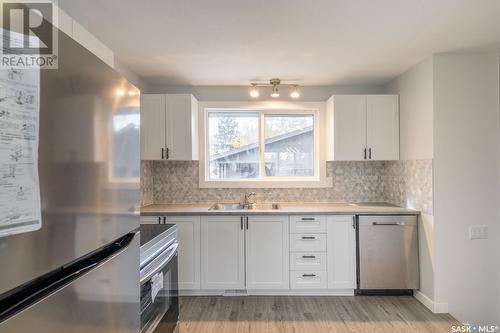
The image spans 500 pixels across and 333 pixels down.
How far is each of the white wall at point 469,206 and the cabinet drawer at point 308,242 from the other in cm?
107

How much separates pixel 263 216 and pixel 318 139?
1382mm

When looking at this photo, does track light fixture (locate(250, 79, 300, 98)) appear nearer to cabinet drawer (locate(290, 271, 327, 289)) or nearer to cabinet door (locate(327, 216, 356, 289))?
cabinet door (locate(327, 216, 356, 289))

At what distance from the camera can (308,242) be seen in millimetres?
2963

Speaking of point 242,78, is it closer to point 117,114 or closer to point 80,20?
point 80,20

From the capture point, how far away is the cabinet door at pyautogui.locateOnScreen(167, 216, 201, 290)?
292 centimetres

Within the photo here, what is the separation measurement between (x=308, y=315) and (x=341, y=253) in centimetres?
75

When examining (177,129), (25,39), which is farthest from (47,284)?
(177,129)

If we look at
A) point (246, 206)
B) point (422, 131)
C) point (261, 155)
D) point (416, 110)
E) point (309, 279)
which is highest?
point (416, 110)

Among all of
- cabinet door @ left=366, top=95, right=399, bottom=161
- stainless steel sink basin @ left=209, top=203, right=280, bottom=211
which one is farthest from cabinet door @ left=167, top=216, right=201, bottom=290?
cabinet door @ left=366, top=95, right=399, bottom=161

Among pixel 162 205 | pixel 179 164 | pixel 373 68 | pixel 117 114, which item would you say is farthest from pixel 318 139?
pixel 117 114

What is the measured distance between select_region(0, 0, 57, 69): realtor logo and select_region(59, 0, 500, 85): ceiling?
4.84 ft

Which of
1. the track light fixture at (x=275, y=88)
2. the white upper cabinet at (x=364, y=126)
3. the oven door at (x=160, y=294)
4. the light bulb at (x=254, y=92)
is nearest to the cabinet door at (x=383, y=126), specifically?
the white upper cabinet at (x=364, y=126)

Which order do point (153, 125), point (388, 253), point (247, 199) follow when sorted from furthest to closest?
1. point (247, 199)
2. point (153, 125)
3. point (388, 253)

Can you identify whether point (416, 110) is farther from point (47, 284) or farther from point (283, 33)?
point (47, 284)
